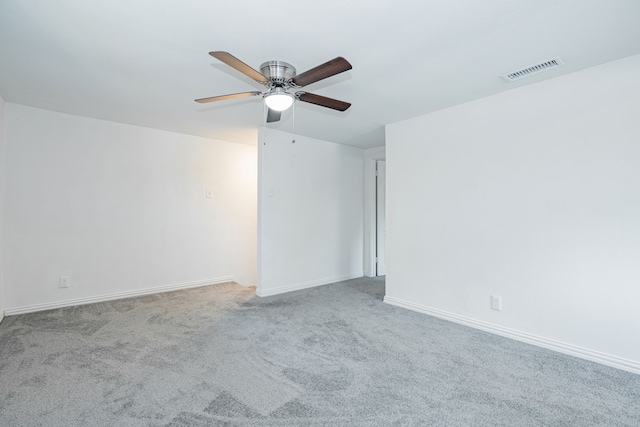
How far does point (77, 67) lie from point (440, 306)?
3765 millimetres

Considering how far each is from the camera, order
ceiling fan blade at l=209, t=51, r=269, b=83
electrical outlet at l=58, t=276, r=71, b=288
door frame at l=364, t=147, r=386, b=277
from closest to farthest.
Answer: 1. ceiling fan blade at l=209, t=51, r=269, b=83
2. electrical outlet at l=58, t=276, r=71, b=288
3. door frame at l=364, t=147, r=386, b=277

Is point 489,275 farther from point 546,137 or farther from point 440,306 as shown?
point 546,137

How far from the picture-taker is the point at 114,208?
3.74 m

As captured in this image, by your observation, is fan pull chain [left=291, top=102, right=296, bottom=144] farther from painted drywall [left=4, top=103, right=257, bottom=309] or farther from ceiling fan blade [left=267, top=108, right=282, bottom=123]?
painted drywall [left=4, top=103, right=257, bottom=309]

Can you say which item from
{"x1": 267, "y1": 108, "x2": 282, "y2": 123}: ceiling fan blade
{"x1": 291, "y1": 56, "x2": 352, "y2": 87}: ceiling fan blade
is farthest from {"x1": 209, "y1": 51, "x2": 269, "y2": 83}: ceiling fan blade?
{"x1": 267, "y1": 108, "x2": 282, "y2": 123}: ceiling fan blade

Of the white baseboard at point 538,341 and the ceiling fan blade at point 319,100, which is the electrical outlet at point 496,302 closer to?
the white baseboard at point 538,341

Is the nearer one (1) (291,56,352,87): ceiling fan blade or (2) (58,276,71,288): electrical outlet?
(1) (291,56,352,87): ceiling fan blade

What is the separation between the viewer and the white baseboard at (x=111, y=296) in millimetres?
3222

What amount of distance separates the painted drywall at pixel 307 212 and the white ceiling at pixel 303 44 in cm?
126

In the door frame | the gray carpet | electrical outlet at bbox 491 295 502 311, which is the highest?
the door frame

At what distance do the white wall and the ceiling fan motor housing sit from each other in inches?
69.8

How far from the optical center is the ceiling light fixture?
207 cm

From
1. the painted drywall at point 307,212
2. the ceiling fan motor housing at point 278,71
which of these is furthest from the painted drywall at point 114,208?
the ceiling fan motor housing at point 278,71

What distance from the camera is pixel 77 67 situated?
89.8 inches
